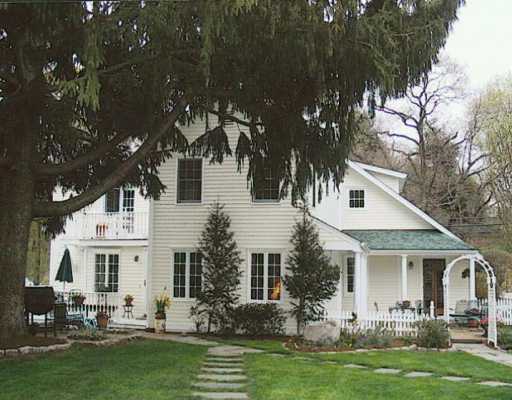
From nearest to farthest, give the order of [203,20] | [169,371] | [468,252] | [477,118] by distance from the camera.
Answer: [203,20] < [169,371] < [468,252] < [477,118]

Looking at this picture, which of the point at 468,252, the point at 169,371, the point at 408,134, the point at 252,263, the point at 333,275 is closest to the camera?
the point at 169,371

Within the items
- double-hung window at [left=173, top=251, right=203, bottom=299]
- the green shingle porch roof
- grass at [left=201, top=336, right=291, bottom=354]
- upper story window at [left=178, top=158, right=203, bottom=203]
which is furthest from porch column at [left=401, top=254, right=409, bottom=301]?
upper story window at [left=178, top=158, right=203, bottom=203]

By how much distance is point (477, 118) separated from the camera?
35344 mm

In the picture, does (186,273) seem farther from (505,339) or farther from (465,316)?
(505,339)

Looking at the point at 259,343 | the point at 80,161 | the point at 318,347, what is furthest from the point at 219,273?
the point at 80,161

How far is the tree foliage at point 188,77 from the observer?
8883 mm

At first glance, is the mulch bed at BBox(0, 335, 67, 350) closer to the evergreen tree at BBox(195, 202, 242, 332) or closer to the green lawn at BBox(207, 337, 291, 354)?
the green lawn at BBox(207, 337, 291, 354)

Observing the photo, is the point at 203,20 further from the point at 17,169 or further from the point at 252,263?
the point at 252,263

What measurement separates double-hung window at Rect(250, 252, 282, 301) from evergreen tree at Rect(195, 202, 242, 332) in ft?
1.69

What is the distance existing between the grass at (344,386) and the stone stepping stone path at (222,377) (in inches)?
Result: 8.0

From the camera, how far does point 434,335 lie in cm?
1599

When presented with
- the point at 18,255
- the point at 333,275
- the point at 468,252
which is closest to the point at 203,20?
the point at 18,255

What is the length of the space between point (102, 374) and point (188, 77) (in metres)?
5.08

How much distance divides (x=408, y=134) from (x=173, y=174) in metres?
22.7
